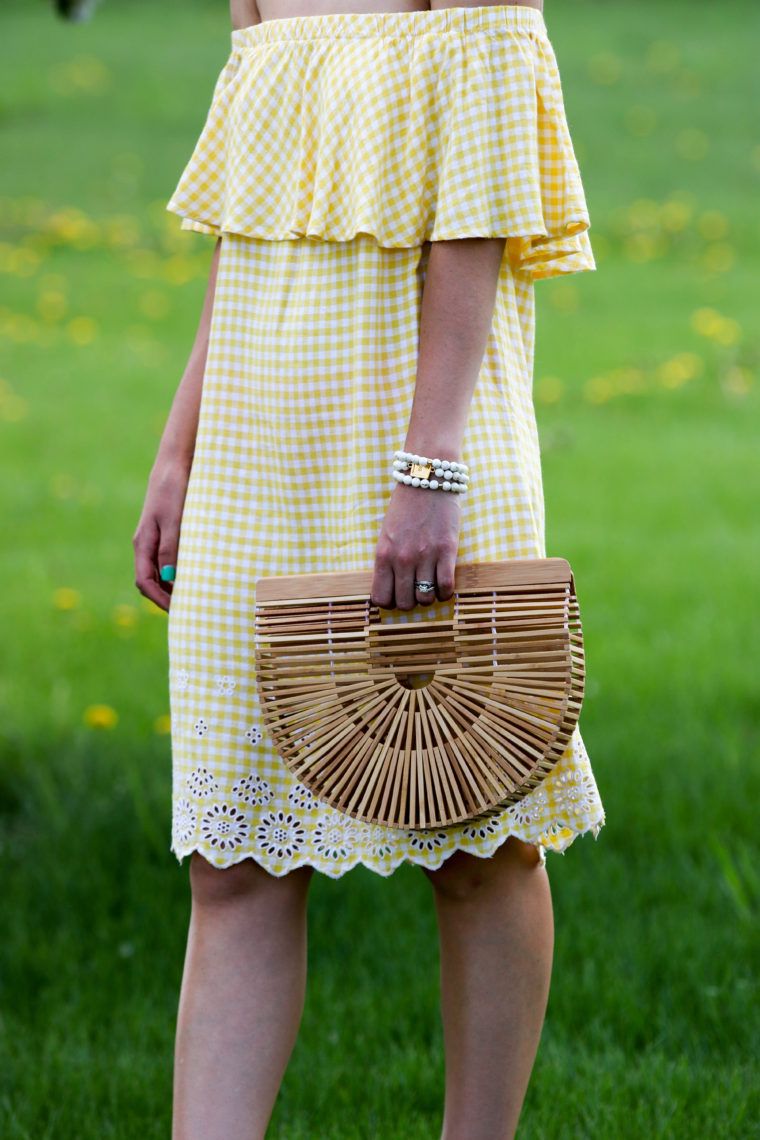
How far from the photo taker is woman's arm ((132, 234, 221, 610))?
1797 mm

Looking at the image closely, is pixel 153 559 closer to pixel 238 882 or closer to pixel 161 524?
pixel 161 524

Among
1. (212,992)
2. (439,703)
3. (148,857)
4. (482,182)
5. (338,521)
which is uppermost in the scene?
(482,182)

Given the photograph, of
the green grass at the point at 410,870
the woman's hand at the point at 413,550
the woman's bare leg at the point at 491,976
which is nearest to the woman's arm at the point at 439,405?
the woman's hand at the point at 413,550

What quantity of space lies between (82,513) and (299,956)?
12.1 feet

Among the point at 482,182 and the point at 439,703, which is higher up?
the point at 482,182

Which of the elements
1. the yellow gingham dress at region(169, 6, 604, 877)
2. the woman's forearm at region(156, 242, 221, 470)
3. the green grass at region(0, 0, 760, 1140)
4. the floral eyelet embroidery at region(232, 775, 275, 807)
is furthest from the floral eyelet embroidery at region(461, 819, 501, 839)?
the green grass at region(0, 0, 760, 1140)

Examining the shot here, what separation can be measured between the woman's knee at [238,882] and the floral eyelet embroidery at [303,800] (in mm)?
90

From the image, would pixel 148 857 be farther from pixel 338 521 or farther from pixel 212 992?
pixel 338 521

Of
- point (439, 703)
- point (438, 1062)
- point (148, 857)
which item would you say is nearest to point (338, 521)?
point (439, 703)

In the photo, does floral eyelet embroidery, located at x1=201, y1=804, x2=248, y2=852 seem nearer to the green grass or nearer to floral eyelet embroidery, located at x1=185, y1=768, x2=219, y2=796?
floral eyelet embroidery, located at x1=185, y1=768, x2=219, y2=796

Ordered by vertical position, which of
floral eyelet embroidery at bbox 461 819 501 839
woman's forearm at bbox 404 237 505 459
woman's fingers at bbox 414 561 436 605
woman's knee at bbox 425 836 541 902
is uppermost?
woman's forearm at bbox 404 237 505 459

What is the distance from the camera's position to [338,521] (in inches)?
64.3

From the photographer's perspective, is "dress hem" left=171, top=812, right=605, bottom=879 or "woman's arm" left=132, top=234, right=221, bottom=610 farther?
"woman's arm" left=132, top=234, right=221, bottom=610

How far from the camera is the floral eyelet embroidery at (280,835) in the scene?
165 cm
